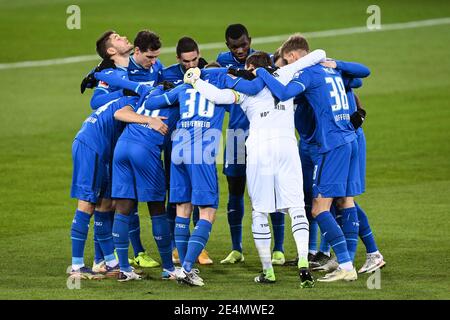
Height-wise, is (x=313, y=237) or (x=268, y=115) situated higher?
(x=268, y=115)

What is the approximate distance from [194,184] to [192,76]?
3.37ft

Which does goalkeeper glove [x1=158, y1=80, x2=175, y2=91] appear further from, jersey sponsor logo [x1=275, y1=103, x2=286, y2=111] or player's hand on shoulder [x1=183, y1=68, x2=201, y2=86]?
jersey sponsor logo [x1=275, y1=103, x2=286, y2=111]

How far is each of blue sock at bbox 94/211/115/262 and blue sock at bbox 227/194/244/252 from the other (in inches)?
58.8

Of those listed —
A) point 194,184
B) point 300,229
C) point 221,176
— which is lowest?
point 300,229

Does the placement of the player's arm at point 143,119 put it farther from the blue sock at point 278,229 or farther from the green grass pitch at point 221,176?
the blue sock at point 278,229

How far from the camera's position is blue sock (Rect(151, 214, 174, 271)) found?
1095 centimetres

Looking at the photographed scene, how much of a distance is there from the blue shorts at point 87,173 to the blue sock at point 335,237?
2240 millimetres

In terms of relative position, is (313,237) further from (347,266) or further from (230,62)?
(230,62)

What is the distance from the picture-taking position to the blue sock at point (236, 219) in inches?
478

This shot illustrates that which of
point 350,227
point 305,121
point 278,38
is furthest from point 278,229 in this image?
point 278,38

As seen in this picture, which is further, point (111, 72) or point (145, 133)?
point (111, 72)

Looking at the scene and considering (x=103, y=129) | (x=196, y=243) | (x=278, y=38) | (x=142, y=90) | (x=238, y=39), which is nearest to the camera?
(x=196, y=243)

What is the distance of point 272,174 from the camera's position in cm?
1056

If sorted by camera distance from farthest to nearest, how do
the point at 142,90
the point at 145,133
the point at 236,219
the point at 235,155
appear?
the point at 236,219, the point at 235,155, the point at 142,90, the point at 145,133
